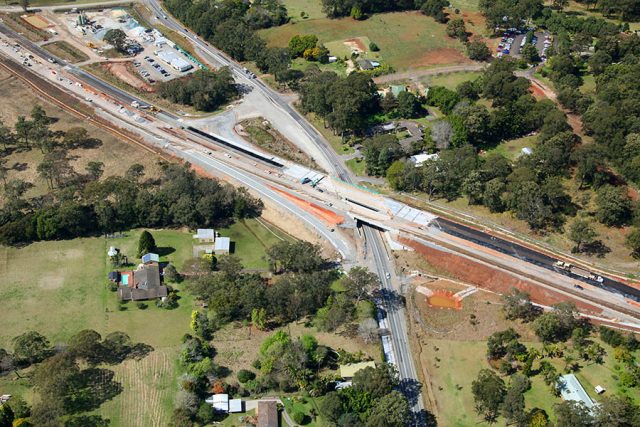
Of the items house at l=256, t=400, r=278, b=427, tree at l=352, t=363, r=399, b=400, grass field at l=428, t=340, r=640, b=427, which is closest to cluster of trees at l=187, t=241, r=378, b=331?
tree at l=352, t=363, r=399, b=400

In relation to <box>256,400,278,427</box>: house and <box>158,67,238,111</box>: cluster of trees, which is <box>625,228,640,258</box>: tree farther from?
<box>158,67,238,111</box>: cluster of trees

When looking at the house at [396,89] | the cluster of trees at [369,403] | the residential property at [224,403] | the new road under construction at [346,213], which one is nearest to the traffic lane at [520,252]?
the new road under construction at [346,213]

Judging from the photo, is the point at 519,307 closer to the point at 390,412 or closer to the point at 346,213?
the point at 390,412

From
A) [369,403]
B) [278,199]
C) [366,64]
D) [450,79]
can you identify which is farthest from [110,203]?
[450,79]

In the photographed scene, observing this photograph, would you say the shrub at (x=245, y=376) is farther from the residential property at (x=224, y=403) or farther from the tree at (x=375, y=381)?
the tree at (x=375, y=381)

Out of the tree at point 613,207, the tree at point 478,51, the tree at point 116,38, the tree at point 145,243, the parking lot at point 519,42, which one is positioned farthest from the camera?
the tree at point 116,38

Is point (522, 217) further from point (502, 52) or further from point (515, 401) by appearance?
point (502, 52)
